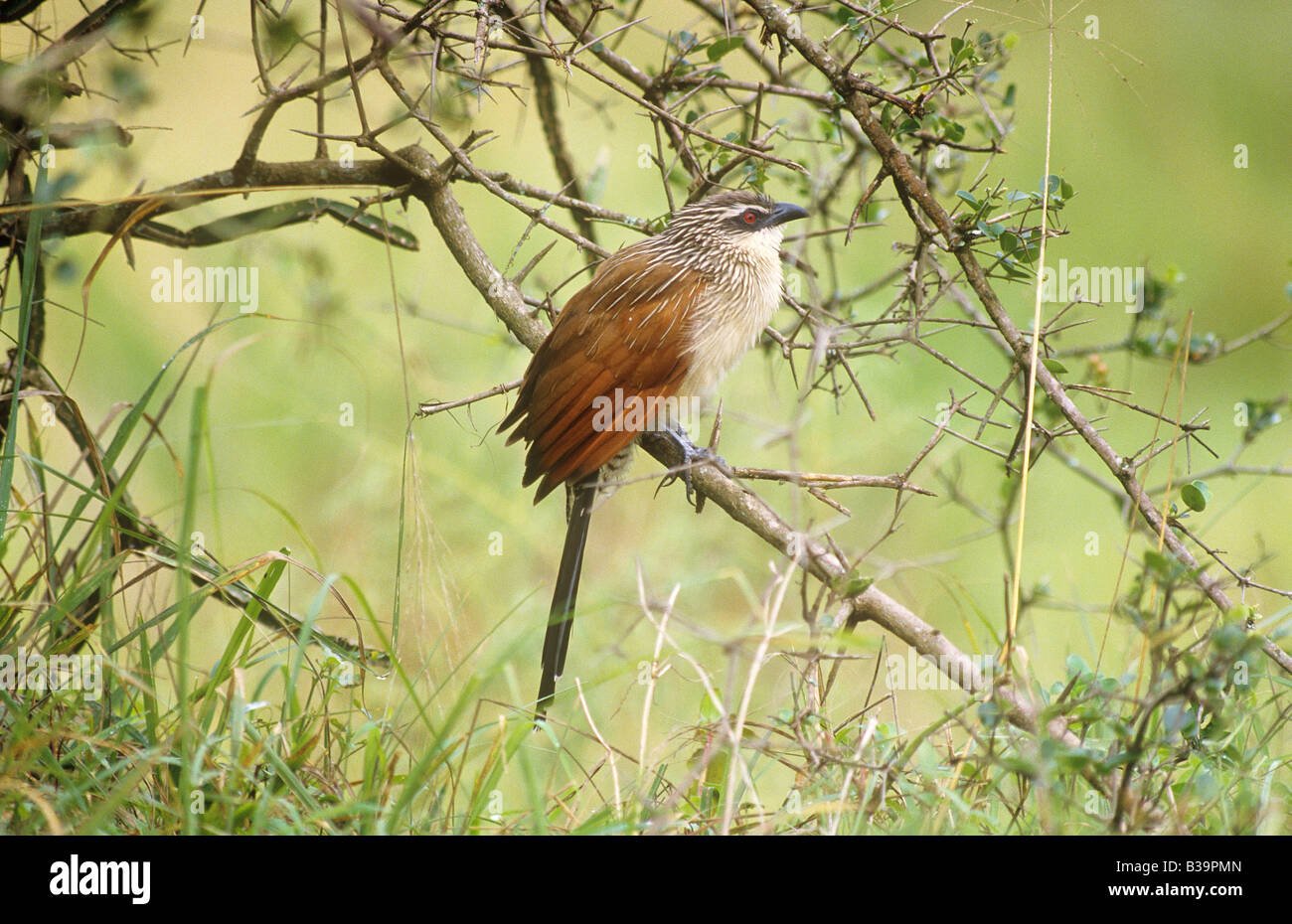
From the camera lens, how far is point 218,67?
15.8 ft

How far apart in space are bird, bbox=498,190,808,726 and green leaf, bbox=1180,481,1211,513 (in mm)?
1117

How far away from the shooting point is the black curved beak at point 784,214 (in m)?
3.16

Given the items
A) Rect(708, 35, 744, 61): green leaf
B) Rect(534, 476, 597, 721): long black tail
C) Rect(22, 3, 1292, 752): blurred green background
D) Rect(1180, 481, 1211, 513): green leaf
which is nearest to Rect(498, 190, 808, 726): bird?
Rect(534, 476, 597, 721): long black tail

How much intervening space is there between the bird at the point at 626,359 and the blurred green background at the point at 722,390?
0.68m

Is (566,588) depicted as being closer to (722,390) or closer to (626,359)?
(626,359)

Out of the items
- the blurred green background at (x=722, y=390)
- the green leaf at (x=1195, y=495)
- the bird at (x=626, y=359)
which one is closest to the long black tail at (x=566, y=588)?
the bird at (x=626, y=359)

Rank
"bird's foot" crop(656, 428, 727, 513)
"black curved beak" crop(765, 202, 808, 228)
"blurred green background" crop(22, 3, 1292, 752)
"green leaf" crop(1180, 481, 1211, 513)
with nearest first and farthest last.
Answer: "green leaf" crop(1180, 481, 1211, 513) < "bird's foot" crop(656, 428, 727, 513) < "black curved beak" crop(765, 202, 808, 228) < "blurred green background" crop(22, 3, 1292, 752)

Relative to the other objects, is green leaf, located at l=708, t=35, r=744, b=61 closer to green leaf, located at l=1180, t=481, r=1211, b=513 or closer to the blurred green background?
the blurred green background

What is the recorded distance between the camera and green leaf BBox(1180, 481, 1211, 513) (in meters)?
2.16

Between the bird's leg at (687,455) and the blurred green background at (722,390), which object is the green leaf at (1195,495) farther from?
the blurred green background at (722,390)

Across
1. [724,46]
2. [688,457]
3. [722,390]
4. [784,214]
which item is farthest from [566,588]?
[722,390]
